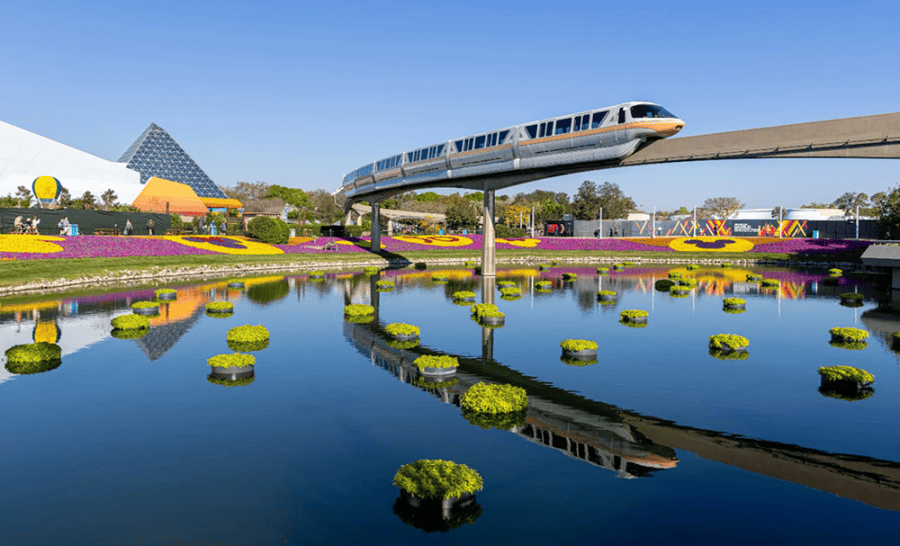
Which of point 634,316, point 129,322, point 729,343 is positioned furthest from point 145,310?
point 729,343

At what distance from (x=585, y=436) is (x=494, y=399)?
Result: 3.27m

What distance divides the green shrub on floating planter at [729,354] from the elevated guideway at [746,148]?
48.9 feet

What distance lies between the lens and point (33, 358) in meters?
24.5

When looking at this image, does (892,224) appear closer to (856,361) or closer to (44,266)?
(856,361)

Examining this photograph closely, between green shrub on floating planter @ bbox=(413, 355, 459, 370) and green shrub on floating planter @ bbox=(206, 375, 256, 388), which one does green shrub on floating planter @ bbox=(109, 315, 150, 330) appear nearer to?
green shrub on floating planter @ bbox=(206, 375, 256, 388)

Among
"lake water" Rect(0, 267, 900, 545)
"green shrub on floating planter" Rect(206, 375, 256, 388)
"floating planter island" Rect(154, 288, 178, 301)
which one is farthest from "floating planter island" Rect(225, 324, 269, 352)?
"floating planter island" Rect(154, 288, 178, 301)

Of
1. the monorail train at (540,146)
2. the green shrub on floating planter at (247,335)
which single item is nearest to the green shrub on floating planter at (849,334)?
the monorail train at (540,146)

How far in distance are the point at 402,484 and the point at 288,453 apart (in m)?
4.15

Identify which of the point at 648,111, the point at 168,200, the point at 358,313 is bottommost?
the point at 358,313

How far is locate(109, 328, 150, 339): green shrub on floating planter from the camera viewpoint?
3030 cm

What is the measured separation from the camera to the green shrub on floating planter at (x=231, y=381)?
2211cm

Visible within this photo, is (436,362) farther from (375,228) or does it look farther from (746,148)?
(375,228)

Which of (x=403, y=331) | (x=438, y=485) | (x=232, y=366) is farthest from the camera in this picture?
(x=403, y=331)

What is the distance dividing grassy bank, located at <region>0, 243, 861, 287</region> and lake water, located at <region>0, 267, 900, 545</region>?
2262 centimetres
